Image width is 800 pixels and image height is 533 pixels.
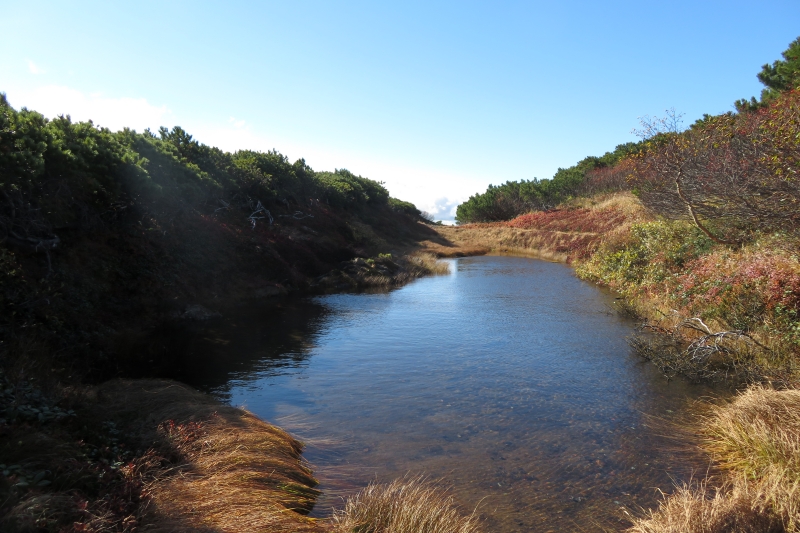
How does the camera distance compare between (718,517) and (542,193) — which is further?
(542,193)

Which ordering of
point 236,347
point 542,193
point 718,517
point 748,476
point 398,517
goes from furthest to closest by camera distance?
A: point 542,193 → point 236,347 → point 748,476 → point 398,517 → point 718,517

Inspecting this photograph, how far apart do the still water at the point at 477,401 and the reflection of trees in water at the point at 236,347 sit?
7 cm

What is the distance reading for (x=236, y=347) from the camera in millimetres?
13906

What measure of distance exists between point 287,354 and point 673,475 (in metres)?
9.47

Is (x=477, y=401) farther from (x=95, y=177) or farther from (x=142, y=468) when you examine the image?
(x=95, y=177)

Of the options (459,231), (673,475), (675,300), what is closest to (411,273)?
(675,300)

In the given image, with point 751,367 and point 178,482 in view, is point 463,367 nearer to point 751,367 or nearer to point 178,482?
point 751,367

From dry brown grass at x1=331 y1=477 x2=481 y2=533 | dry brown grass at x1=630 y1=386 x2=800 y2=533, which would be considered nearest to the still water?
dry brown grass at x1=630 y1=386 x2=800 y2=533

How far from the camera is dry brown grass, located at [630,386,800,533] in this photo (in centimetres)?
489

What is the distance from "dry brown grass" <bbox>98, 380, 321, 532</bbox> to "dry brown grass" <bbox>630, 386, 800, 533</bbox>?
392 cm

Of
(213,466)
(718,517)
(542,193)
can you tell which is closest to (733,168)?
(718,517)

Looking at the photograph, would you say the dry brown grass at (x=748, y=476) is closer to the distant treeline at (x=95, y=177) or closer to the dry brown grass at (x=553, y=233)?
the distant treeline at (x=95, y=177)

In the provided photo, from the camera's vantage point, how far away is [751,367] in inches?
393

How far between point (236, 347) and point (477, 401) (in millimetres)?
7394
